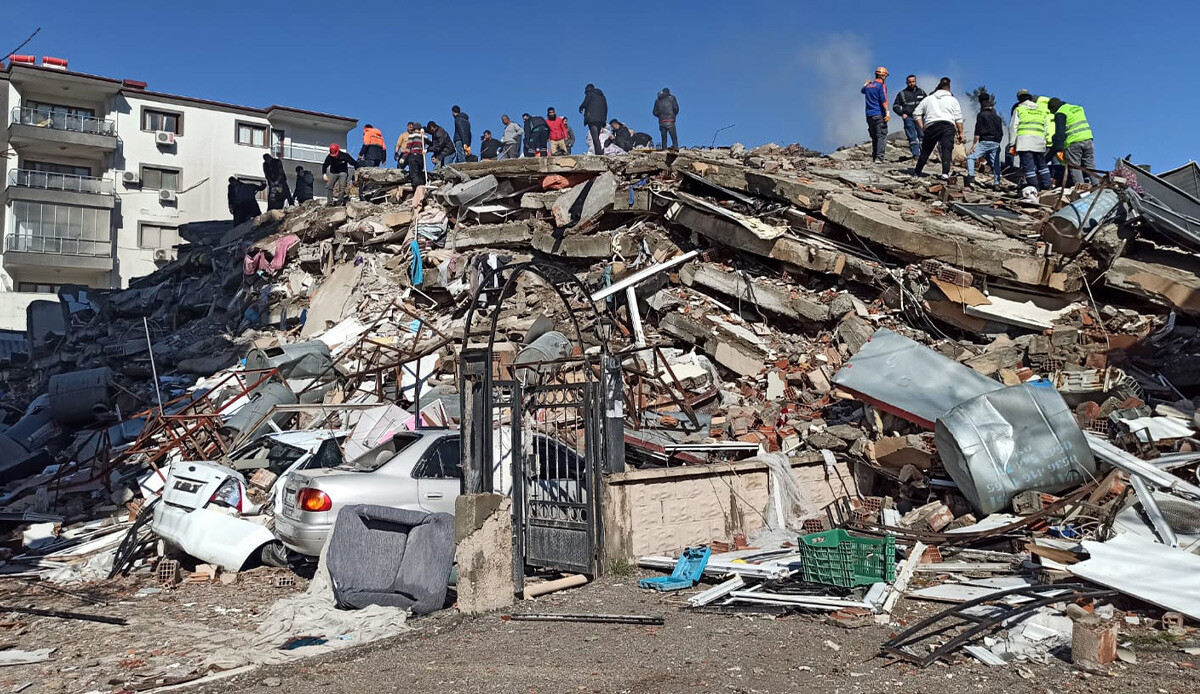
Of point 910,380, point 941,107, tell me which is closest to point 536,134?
point 941,107

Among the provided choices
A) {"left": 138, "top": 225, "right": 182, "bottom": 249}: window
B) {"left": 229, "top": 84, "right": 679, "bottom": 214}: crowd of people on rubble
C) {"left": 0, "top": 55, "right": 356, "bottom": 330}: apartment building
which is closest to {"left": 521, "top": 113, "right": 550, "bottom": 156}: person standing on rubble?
{"left": 229, "top": 84, "right": 679, "bottom": 214}: crowd of people on rubble

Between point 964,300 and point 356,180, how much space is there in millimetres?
16645

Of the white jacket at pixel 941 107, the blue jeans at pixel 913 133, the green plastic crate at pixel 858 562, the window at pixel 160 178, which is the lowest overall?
the green plastic crate at pixel 858 562

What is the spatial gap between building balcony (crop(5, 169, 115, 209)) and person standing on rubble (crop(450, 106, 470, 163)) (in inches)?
963

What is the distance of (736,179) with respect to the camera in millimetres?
16812

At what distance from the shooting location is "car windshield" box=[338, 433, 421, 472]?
9.11 m

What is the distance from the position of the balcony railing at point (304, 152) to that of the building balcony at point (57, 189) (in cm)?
846

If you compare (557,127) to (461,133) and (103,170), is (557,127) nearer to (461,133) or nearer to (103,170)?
(461,133)

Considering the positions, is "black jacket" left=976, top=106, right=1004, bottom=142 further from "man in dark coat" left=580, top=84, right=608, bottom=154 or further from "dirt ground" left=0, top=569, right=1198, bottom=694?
"dirt ground" left=0, top=569, right=1198, bottom=694

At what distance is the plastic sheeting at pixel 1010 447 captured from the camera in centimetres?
871

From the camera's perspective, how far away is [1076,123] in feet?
54.1

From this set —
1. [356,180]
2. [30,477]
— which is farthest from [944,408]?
[356,180]

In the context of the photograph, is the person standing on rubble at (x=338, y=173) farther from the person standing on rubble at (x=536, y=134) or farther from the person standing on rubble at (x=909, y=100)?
the person standing on rubble at (x=909, y=100)

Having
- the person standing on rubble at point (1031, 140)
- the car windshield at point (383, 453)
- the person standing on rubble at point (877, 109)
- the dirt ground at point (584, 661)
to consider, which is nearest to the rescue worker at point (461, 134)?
the person standing on rubble at point (877, 109)
